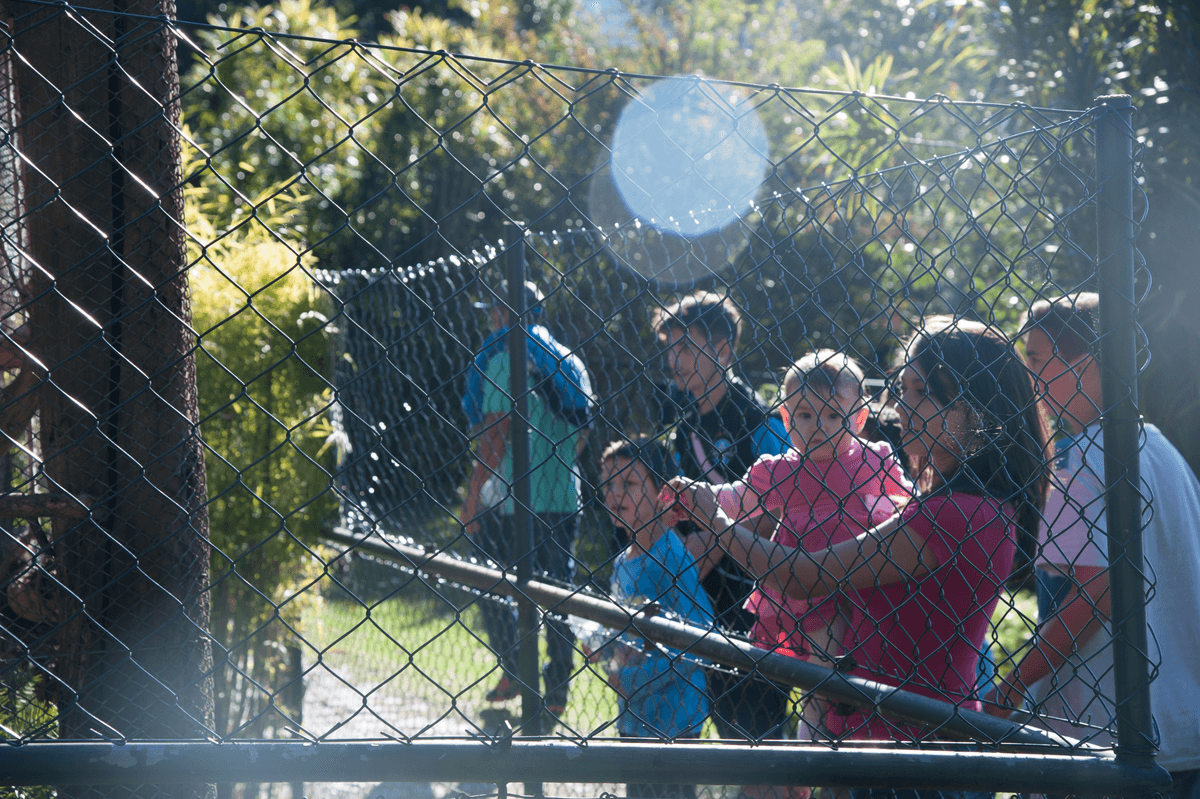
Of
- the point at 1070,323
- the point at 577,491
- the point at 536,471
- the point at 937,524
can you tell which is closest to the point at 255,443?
the point at 536,471

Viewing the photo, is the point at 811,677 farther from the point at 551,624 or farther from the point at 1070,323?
the point at 551,624

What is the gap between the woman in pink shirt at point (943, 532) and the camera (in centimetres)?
186

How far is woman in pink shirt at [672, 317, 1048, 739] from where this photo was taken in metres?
1.86

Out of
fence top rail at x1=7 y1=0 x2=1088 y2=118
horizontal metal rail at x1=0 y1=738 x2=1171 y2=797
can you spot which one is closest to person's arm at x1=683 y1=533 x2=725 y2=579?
horizontal metal rail at x1=0 y1=738 x2=1171 y2=797

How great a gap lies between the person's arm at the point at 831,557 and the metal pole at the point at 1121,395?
0.37 metres

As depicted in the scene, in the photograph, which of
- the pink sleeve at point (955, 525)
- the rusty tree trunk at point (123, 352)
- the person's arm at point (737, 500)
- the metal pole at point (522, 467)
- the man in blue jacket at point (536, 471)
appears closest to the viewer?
the rusty tree trunk at point (123, 352)

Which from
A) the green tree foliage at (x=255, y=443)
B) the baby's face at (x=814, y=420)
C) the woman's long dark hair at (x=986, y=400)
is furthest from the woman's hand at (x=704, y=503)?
the green tree foliage at (x=255, y=443)

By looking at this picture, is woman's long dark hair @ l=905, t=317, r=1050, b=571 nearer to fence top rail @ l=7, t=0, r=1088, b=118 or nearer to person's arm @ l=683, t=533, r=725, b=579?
fence top rail @ l=7, t=0, r=1088, b=118

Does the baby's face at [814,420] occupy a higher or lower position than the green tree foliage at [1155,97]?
lower

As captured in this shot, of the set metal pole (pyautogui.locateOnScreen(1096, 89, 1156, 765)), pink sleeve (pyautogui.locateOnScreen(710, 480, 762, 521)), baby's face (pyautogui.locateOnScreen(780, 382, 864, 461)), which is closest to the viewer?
metal pole (pyautogui.locateOnScreen(1096, 89, 1156, 765))

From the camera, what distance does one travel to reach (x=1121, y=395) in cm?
153

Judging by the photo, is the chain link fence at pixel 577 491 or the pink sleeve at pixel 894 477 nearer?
the chain link fence at pixel 577 491

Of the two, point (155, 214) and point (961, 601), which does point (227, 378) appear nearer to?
point (155, 214)

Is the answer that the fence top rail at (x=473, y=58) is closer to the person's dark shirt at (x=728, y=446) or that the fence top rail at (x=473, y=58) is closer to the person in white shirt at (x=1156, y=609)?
the person in white shirt at (x=1156, y=609)
